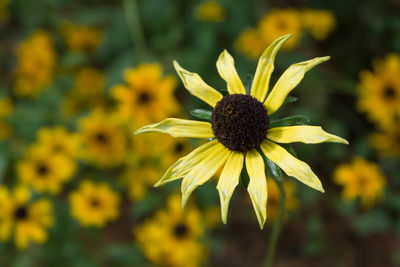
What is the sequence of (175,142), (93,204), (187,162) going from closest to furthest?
1. (187,162)
2. (93,204)
3. (175,142)

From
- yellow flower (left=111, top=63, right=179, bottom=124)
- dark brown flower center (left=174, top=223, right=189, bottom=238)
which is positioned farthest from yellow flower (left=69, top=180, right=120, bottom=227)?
yellow flower (left=111, top=63, right=179, bottom=124)

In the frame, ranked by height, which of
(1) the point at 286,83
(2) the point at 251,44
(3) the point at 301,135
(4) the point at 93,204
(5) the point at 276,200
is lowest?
(5) the point at 276,200

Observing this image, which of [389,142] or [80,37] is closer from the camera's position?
[389,142]

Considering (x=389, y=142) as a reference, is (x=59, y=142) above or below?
above

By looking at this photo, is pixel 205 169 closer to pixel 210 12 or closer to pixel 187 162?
pixel 187 162

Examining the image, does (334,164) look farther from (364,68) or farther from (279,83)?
(279,83)

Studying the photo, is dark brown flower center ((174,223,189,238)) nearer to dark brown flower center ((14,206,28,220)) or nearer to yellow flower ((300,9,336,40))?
dark brown flower center ((14,206,28,220))

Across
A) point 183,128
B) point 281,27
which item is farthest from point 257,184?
point 281,27

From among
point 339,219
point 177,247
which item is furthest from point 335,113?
point 177,247
